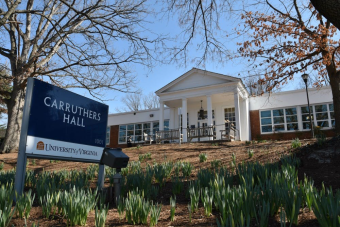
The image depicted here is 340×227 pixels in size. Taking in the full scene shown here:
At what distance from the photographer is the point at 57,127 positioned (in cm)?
411

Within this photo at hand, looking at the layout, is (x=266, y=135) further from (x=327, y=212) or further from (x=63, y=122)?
(x=327, y=212)

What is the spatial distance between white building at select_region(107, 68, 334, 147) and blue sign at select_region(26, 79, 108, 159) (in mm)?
12010

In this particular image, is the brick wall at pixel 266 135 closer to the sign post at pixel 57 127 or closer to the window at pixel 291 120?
the window at pixel 291 120

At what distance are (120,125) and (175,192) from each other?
22.3 metres

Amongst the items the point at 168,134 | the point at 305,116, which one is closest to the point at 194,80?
the point at 168,134

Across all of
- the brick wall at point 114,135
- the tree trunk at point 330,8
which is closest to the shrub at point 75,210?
the tree trunk at point 330,8

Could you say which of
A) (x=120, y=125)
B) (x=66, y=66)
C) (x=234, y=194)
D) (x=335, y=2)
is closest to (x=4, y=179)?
(x=234, y=194)

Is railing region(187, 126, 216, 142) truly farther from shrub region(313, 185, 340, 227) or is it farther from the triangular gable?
shrub region(313, 185, 340, 227)

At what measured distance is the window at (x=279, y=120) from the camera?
18578 millimetres

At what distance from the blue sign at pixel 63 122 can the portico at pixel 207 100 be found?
11979 millimetres

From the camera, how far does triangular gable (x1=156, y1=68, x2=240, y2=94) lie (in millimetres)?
18078

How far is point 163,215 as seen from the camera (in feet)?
10.7

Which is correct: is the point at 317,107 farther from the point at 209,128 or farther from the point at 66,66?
the point at 66,66

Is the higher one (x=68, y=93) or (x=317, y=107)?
(x=317, y=107)
